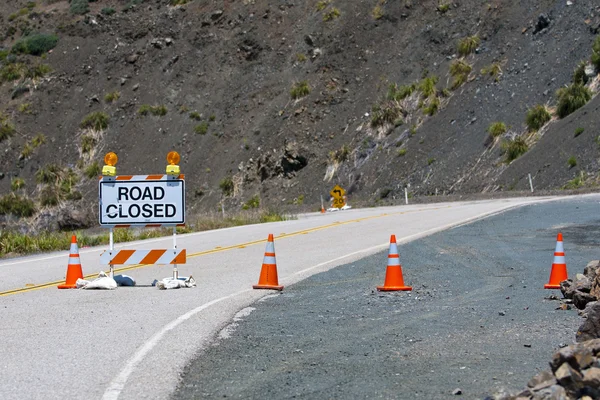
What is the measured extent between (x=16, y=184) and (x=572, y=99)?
108 feet

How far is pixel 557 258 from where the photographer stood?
1083 centimetres

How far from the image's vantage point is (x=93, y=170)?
175ft

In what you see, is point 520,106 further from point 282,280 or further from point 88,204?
point 282,280

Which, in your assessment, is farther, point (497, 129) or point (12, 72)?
point (12, 72)

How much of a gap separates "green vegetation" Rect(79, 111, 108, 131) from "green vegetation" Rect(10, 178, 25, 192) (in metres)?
5.43

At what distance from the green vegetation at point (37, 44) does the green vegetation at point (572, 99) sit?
39945mm

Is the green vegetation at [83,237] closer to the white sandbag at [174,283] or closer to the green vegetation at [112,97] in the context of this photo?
the white sandbag at [174,283]

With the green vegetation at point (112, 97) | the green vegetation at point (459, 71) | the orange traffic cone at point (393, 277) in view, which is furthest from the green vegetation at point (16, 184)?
the orange traffic cone at point (393, 277)

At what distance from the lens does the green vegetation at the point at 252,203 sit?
46.4 meters

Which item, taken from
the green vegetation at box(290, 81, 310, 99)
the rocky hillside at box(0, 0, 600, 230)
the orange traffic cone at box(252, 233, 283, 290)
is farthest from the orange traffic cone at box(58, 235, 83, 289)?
the green vegetation at box(290, 81, 310, 99)

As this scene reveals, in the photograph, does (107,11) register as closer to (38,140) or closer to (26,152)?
(38,140)

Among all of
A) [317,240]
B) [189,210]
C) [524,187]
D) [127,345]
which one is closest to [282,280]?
[127,345]

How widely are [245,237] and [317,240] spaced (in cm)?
230

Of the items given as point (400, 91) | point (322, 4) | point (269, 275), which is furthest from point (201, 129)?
Result: point (269, 275)
